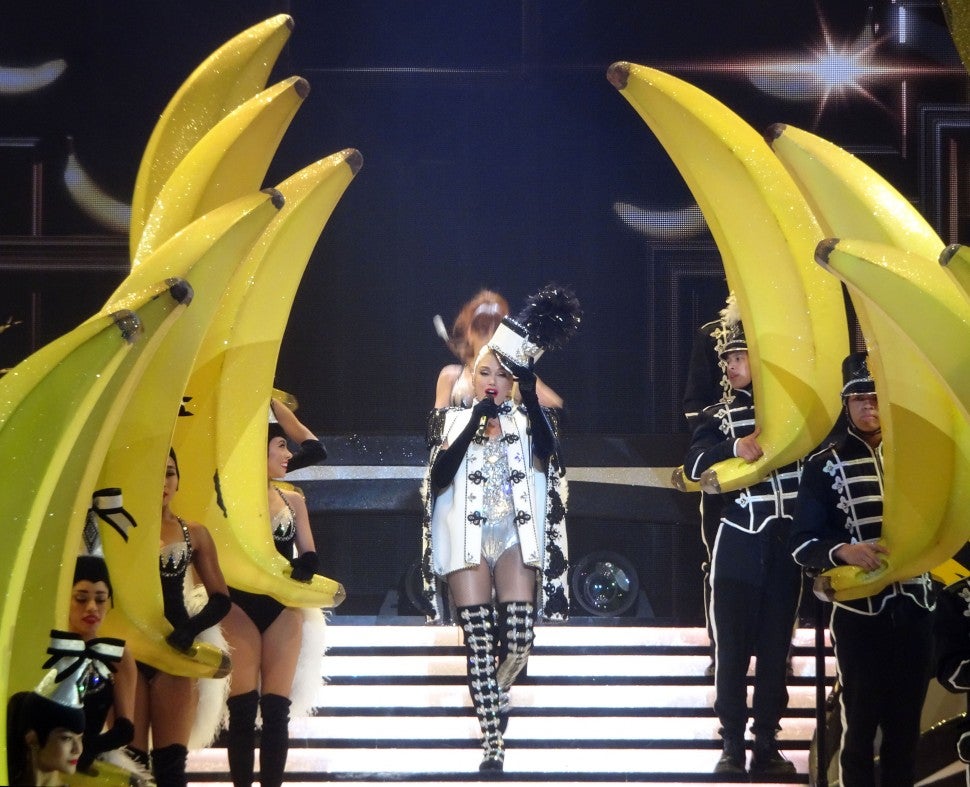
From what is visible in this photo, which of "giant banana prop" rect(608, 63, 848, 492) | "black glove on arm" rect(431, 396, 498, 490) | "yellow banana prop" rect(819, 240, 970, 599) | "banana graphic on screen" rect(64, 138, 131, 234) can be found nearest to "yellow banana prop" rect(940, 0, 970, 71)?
"yellow banana prop" rect(819, 240, 970, 599)

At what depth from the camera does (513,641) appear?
16.3 feet

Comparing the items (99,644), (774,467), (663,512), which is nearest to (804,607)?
(663,512)

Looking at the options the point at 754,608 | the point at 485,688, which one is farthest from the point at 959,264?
the point at 485,688

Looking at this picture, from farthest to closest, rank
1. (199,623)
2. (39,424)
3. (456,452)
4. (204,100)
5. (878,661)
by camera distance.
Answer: (456,452), (204,100), (878,661), (199,623), (39,424)

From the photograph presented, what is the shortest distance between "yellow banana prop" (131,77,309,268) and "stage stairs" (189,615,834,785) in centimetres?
221

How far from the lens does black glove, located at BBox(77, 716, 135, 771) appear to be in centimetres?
314

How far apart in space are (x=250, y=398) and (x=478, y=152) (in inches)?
111

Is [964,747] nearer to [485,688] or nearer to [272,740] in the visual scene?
[485,688]

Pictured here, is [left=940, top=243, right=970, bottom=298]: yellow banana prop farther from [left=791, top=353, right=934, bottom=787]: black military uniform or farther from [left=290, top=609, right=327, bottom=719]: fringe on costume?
[left=290, top=609, right=327, bottom=719]: fringe on costume

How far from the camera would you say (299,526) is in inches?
187

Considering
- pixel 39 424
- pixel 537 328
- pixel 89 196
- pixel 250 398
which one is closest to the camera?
pixel 39 424

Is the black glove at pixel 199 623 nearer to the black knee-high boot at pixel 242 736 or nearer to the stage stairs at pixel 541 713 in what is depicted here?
the black knee-high boot at pixel 242 736

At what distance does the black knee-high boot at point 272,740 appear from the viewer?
177 inches

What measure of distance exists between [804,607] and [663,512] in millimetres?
942
